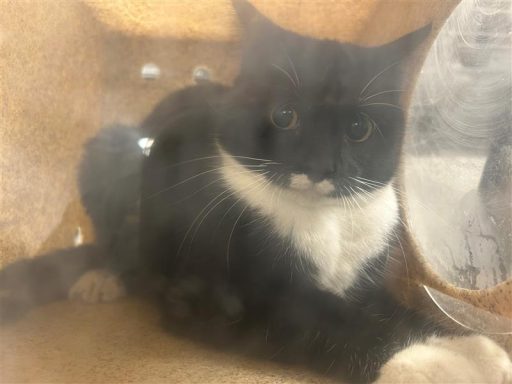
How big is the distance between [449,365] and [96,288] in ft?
1.97

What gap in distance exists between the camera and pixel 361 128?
0.83m

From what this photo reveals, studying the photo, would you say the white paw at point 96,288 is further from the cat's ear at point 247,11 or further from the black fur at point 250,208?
the cat's ear at point 247,11

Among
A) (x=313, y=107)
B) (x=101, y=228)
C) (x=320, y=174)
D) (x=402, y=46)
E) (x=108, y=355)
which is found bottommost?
(x=108, y=355)

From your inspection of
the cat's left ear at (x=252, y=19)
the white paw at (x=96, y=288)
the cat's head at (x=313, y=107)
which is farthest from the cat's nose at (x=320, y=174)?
the white paw at (x=96, y=288)

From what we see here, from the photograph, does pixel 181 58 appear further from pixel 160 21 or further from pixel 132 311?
pixel 132 311

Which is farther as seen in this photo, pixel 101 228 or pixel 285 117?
pixel 101 228

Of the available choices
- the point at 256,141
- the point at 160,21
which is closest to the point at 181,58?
the point at 160,21

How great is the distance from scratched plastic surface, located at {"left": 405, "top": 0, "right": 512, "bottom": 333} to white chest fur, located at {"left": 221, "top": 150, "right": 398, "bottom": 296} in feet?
0.32

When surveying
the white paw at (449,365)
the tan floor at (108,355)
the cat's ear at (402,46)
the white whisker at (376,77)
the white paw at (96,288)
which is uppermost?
the cat's ear at (402,46)

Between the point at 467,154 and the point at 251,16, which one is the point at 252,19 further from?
the point at 467,154

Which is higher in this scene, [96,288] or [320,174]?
[320,174]

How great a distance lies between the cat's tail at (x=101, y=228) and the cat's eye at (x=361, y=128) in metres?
0.38

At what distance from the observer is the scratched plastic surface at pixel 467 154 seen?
876 mm

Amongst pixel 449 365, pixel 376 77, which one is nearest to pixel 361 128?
pixel 376 77
